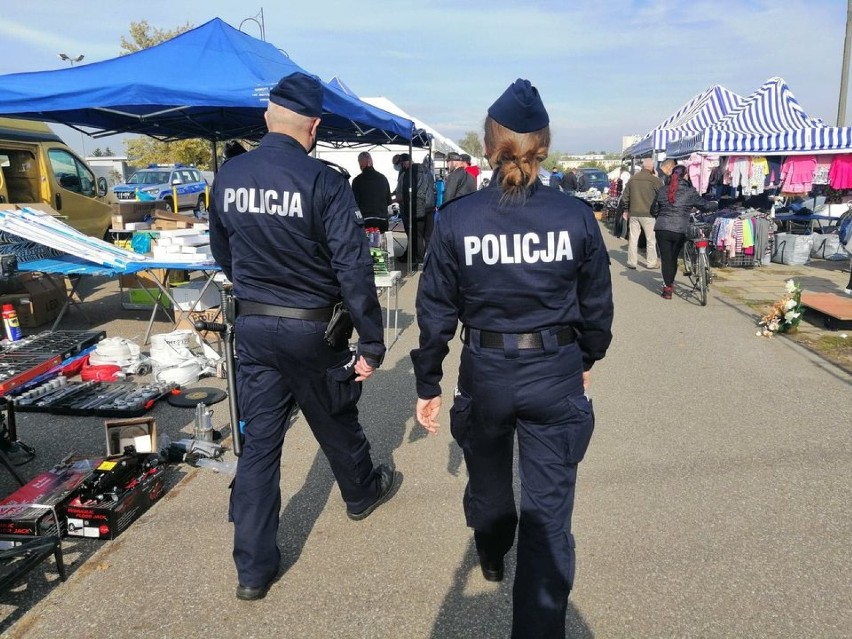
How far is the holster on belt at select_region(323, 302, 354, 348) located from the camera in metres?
2.88

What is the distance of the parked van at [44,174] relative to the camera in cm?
1048

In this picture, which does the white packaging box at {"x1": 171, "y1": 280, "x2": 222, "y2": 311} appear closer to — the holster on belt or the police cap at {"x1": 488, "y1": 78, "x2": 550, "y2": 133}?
the holster on belt

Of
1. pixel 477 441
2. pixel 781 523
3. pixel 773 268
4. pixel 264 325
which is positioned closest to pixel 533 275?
pixel 477 441

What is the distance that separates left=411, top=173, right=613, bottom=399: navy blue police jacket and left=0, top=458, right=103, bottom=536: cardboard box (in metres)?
2.22

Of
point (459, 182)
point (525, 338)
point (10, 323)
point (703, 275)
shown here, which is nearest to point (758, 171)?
point (703, 275)

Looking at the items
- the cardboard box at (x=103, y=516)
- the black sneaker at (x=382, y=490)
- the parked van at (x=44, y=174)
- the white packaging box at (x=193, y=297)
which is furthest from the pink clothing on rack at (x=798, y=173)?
the cardboard box at (x=103, y=516)

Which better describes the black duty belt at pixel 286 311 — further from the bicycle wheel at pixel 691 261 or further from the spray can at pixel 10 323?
the bicycle wheel at pixel 691 261

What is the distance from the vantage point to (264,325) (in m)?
2.82

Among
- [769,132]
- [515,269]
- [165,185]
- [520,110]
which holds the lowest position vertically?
[515,269]

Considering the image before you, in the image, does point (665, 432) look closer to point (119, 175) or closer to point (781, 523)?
point (781, 523)

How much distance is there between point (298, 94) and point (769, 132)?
13.6 meters

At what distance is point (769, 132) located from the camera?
44.4 ft

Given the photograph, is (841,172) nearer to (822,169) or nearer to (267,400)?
(822,169)

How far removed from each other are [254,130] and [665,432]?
750 cm
